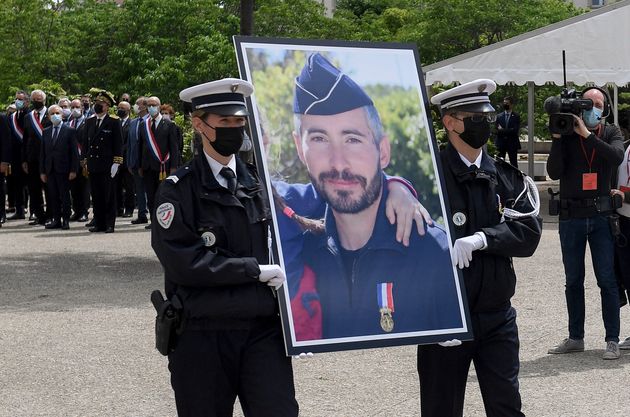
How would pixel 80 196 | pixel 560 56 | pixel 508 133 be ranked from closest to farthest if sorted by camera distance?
1. pixel 80 196
2. pixel 560 56
3. pixel 508 133

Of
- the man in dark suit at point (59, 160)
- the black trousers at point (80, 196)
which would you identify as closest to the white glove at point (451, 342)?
the man in dark suit at point (59, 160)

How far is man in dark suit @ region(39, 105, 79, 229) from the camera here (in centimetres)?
1838

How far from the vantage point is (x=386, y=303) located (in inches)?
194

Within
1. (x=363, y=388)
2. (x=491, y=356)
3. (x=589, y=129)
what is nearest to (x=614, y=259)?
(x=589, y=129)

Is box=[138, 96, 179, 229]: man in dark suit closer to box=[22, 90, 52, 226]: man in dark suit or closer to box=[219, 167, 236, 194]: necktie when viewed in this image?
box=[22, 90, 52, 226]: man in dark suit

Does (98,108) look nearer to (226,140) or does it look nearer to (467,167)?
(467,167)

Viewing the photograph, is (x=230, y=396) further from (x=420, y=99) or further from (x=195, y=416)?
(x=420, y=99)

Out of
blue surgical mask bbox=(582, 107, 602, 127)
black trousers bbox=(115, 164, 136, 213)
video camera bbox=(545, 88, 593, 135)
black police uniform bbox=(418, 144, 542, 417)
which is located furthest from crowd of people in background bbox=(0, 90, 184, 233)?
black police uniform bbox=(418, 144, 542, 417)

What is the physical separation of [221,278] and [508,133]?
827 inches

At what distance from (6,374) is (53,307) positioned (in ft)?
9.51

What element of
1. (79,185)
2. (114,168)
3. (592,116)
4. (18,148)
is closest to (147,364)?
(592,116)

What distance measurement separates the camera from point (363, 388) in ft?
25.3

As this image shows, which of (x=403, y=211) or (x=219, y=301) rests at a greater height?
(x=403, y=211)

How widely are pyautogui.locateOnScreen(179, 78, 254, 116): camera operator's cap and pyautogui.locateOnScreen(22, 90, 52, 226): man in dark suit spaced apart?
14.7 metres
